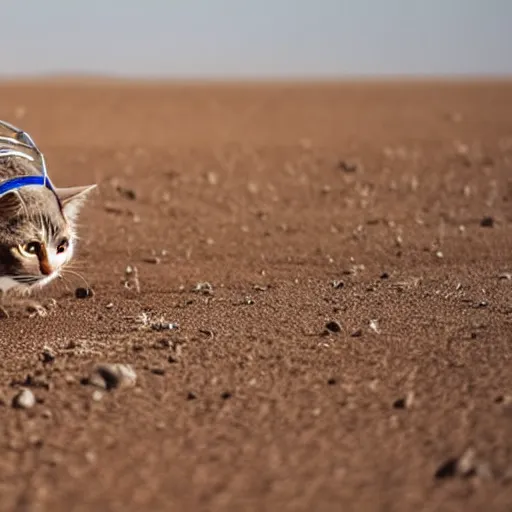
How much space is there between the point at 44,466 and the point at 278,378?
1.08 metres

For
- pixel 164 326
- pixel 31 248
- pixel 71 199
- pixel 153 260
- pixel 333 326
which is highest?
pixel 71 199

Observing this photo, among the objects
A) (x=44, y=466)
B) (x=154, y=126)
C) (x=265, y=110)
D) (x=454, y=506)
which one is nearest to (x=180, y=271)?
(x=44, y=466)

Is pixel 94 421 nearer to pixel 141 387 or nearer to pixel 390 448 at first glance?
pixel 141 387

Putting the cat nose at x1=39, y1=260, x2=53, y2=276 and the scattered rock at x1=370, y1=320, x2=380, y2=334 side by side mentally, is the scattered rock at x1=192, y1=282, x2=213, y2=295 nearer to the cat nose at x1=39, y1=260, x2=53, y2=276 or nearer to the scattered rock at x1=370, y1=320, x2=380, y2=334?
the cat nose at x1=39, y1=260, x2=53, y2=276

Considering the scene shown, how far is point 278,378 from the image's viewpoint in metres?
3.61

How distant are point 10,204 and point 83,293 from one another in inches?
47.4

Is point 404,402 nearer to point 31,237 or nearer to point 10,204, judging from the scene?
point 31,237

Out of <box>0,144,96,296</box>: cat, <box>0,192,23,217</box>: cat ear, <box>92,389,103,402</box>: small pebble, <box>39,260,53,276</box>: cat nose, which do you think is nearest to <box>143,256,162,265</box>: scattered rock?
<box>0,144,96,296</box>: cat

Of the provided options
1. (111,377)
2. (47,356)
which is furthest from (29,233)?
(111,377)

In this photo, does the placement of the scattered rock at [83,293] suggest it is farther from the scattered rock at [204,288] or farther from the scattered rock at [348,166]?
the scattered rock at [348,166]

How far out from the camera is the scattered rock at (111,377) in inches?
137

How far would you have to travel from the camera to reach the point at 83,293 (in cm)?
552

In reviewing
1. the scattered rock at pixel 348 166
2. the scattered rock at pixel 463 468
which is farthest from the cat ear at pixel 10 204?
the scattered rock at pixel 348 166

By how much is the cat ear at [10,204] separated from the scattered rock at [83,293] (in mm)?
1156
